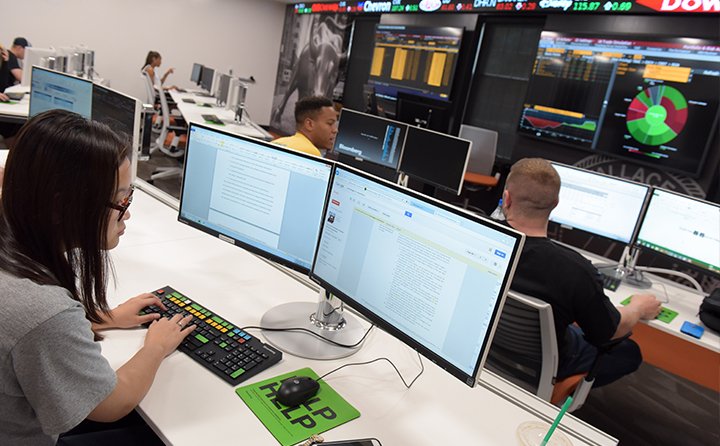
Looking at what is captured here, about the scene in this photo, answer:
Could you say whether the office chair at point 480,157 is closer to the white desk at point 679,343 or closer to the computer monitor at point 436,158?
the computer monitor at point 436,158

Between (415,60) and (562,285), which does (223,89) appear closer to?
(415,60)

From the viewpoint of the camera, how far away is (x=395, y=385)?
3.82ft

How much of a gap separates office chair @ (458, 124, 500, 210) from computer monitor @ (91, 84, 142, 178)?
349 cm

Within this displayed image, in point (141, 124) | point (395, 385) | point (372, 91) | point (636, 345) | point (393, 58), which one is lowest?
point (636, 345)

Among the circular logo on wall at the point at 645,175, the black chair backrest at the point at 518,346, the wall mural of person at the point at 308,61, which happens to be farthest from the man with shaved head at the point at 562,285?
the wall mural of person at the point at 308,61

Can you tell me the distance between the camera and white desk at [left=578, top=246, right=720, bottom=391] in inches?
78.2

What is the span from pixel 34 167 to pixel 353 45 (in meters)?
7.52

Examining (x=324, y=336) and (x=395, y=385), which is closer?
(x=395, y=385)

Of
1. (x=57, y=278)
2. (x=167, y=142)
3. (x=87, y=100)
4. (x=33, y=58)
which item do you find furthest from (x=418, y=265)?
(x=167, y=142)

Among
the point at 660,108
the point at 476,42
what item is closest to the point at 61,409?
the point at 660,108

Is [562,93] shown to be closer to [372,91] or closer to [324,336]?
[372,91]

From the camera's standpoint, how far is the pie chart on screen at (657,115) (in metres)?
4.05

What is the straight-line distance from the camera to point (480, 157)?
5102mm

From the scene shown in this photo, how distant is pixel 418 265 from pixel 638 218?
5.74ft
